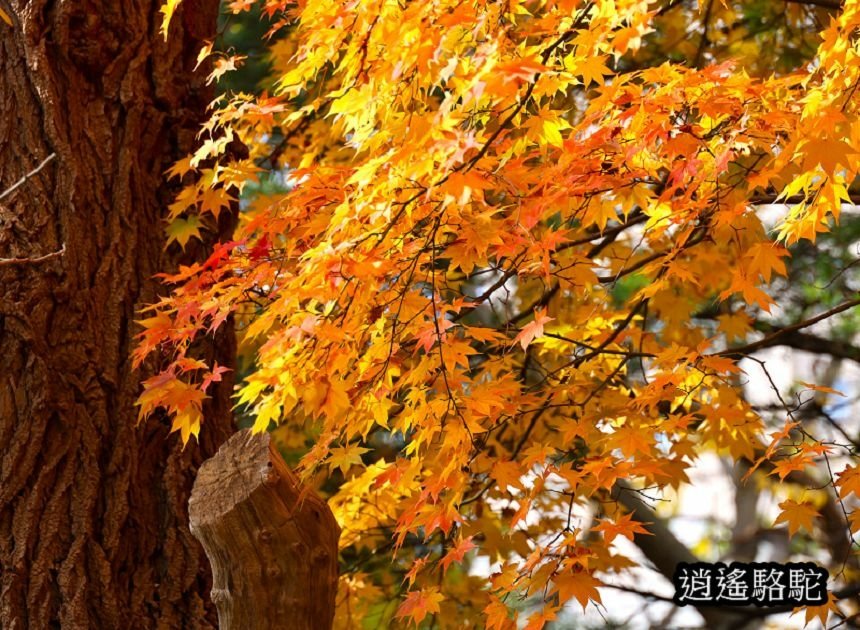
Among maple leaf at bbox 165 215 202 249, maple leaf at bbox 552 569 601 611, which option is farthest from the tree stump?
maple leaf at bbox 165 215 202 249

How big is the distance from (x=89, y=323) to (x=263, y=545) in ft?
3.83

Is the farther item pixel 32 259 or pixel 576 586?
pixel 32 259

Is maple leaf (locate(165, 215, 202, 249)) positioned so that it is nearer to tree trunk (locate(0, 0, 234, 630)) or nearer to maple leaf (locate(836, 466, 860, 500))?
tree trunk (locate(0, 0, 234, 630))

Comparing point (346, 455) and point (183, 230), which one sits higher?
point (183, 230)

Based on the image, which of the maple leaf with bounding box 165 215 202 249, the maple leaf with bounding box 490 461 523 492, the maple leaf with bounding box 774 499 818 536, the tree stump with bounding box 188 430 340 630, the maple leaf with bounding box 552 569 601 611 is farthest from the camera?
the maple leaf with bounding box 165 215 202 249

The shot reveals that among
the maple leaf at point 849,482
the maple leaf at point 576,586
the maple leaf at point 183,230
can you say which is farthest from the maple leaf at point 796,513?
the maple leaf at point 183,230

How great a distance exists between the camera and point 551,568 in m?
2.63

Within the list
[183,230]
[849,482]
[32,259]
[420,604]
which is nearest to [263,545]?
[420,604]

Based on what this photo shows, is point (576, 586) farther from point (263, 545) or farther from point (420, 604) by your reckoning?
point (263, 545)

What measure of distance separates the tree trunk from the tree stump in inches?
28.5

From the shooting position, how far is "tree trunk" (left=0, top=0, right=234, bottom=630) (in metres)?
2.97

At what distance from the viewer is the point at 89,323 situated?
3.16 meters

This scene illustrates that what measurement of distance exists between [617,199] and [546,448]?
2.41 feet

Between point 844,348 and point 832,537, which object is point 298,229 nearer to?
point 844,348
